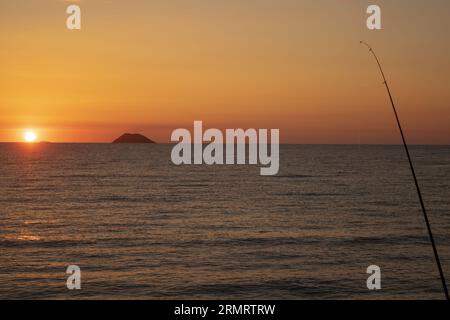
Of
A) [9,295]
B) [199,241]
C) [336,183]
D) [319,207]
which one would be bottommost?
[9,295]

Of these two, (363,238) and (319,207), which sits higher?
(319,207)

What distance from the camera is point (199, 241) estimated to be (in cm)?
2831

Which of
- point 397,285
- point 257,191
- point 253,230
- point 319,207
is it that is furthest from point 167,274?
point 257,191

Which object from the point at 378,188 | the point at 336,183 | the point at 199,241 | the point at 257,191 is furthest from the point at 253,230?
the point at 336,183

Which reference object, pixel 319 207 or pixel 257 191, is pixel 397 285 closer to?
pixel 319 207

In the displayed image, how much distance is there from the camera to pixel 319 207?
148ft

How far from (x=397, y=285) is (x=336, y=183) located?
53583 mm

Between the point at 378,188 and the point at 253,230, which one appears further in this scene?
the point at 378,188
